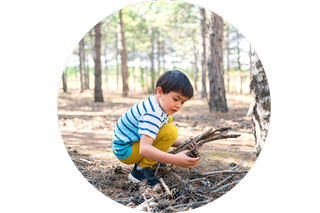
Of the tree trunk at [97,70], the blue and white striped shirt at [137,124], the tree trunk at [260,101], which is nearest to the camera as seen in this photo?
the blue and white striped shirt at [137,124]

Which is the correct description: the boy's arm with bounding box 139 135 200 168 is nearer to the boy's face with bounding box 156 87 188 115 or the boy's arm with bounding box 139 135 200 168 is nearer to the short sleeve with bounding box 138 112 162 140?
the short sleeve with bounding box 138 112 162 140

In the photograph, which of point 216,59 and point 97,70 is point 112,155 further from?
point 97,70

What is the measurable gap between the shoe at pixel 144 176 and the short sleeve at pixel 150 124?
617mm

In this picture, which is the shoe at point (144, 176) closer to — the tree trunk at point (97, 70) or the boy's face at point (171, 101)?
the boy's face at point (171, 101)

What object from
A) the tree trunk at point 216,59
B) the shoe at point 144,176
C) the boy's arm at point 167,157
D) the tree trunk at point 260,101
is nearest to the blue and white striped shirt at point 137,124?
the boy's arm at point 167,157

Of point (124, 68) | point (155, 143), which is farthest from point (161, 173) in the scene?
point (124, 68)

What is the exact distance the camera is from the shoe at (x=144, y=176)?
2668 millimetres

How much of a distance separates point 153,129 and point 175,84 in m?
0.53

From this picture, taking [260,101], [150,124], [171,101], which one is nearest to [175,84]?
[171,101]

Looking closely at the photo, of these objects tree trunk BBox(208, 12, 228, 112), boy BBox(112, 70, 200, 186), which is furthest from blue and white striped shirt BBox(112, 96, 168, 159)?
tree trunk BBox(208, 12, 228, 112)

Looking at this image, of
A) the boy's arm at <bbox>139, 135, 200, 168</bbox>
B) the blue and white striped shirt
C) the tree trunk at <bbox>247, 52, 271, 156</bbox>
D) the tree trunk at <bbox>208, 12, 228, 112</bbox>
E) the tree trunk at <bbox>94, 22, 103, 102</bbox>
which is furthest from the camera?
the tree trunk at <bbox>94, 22, 103, 102</bbox>

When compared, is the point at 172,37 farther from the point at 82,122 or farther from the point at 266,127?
the point at 266,127

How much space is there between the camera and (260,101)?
9.04 feet

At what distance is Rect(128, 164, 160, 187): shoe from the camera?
2668mm
